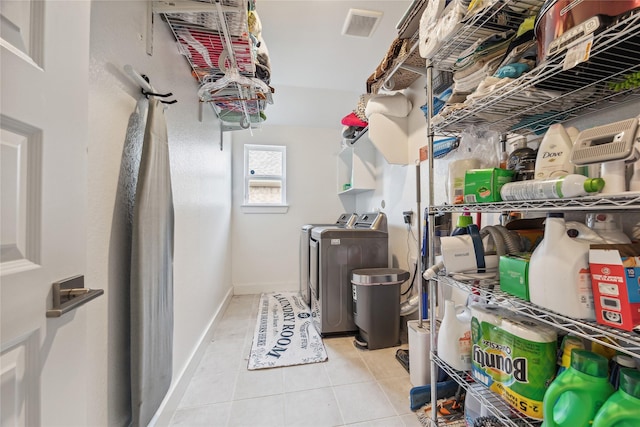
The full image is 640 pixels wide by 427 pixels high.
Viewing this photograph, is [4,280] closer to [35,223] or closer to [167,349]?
[35,223]

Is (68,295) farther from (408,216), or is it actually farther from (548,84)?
(408,216)

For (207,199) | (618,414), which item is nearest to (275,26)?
(207,199)

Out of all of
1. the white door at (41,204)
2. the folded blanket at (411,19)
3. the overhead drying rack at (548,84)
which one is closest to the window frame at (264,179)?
the folded blanket at (411,19)

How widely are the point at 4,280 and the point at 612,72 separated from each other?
1535 millimetres

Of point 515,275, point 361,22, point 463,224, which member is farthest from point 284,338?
point 361,22

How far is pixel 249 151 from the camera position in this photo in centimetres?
368

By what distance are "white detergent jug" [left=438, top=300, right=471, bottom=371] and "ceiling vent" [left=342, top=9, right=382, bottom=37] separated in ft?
6.14

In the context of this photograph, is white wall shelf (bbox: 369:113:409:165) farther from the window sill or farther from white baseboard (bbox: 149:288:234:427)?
white baseboard (bbox: 149:288:234:427)

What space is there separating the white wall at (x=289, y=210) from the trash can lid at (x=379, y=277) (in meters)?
1.79

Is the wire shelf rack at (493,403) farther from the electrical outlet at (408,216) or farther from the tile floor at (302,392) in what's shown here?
the electrical outlet at (408,216)

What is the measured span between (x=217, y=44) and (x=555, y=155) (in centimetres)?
163

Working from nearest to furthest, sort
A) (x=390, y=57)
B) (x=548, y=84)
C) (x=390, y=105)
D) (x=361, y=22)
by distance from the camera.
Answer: (x=548, y=84)
(x=390, y=57)
(x=361, y=22)
(x=390, y=105)

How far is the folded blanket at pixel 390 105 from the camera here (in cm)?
218

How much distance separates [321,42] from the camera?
80.5 inches
